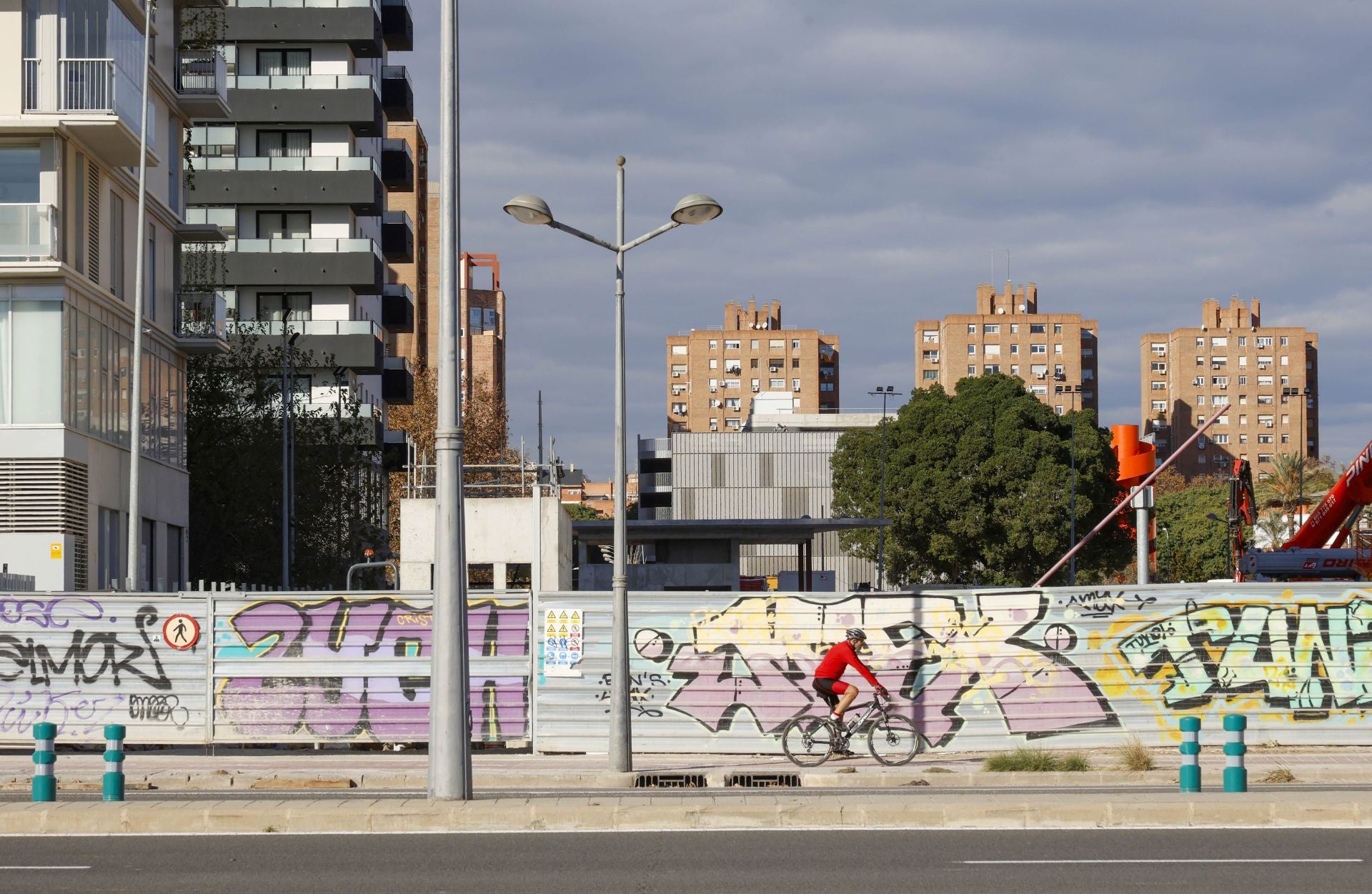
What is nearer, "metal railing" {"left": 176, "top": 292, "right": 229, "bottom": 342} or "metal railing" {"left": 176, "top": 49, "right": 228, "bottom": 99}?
"metal railing" {"left": 176, "top": 292, "right": 229, "bottom": 342}

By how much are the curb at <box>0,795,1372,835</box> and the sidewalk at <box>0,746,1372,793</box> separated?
13.1 feet

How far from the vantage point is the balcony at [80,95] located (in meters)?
34.7

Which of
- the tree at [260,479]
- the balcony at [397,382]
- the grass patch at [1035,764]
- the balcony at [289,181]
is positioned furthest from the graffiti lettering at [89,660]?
the balcony at [397,382]

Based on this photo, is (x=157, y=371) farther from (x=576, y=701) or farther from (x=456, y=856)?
(x=456, y=856)

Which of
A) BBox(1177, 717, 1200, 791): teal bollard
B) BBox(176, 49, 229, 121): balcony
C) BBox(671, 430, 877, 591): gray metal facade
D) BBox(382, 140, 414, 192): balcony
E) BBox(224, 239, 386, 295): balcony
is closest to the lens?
BBox(1177, 717, 1200, 791): teal bollard

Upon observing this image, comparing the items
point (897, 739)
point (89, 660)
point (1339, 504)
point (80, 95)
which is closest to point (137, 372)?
point (80, 95)

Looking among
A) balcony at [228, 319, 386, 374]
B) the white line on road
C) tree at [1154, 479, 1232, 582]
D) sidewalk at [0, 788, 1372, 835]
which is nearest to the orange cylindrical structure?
sidewalk at [0, 788, 1372, 835]

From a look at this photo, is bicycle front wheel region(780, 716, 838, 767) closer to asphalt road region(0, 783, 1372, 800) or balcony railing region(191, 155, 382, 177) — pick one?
asphalt road region(0, 783, 1372, 800)

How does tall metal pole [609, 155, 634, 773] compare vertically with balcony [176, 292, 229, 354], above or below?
below

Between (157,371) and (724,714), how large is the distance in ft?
82.6

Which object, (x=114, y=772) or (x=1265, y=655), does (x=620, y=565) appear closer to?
(x=114, y=772)

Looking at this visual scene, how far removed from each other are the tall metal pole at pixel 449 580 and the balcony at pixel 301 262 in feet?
179

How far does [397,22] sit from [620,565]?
61.4m

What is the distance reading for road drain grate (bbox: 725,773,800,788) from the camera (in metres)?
18.5
